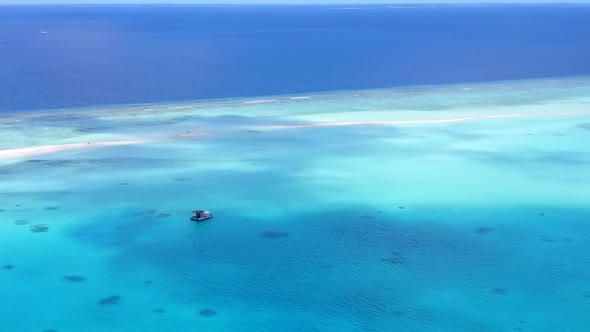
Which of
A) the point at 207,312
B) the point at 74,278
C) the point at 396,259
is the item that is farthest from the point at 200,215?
the point at 396,259

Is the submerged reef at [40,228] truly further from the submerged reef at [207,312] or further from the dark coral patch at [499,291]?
the dark coral patch at [499,291]

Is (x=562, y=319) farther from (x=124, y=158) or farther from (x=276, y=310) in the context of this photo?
(x=124, y=158)

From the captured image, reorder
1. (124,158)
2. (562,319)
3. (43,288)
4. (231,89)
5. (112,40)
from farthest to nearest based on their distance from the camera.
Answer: (112,40) → (231,89) → (124,158) → (43,288) → (562,319)

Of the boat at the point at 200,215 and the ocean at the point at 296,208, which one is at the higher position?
the boat at the point at 200,215

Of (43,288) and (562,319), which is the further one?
(43,288)

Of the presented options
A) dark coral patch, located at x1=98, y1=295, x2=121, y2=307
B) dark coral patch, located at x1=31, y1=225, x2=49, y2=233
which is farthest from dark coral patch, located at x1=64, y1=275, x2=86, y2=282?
dark coral patch, located at x1=31, y1=225, x2=49, y2=233

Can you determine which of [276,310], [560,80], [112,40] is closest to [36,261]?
[276,310]

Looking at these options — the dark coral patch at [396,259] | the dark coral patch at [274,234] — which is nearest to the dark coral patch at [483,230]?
the dark coral patch at [396,259]
